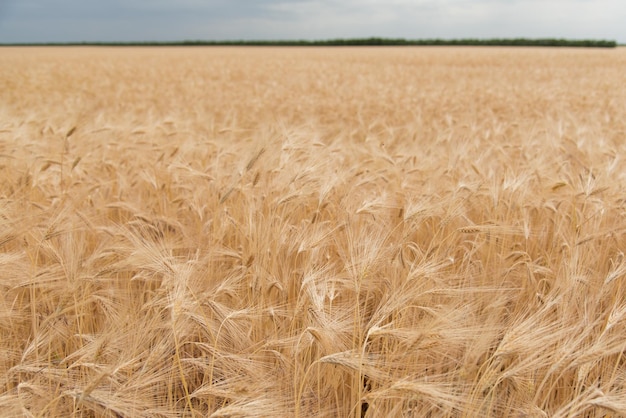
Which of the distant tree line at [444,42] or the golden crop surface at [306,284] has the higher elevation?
the distant tree line at [444,42]

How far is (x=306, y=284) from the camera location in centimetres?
132

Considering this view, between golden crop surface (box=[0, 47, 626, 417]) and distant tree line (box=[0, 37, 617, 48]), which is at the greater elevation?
distant tree line (box=[0, 37, 617, 48])

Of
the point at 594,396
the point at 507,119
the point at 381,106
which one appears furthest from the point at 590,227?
the point at 381,106

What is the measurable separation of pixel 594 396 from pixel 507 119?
19.9 feet

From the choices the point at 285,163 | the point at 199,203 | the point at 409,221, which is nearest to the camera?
the point at 409,221

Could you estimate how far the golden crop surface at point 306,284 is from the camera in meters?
1.12

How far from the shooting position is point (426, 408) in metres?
1.20

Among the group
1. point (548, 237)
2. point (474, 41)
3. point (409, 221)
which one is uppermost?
point (474, 41)

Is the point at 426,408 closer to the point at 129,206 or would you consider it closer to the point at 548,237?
the point at 548,237

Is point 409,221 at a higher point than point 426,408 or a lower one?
higher

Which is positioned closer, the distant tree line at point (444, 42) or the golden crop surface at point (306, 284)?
the golden crop surface at point (306, 284)

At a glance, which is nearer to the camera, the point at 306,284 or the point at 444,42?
the point at 306,284

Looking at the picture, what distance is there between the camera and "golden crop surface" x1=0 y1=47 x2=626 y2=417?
1.12 meters

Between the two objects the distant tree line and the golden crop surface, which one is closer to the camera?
the golden crop surface
